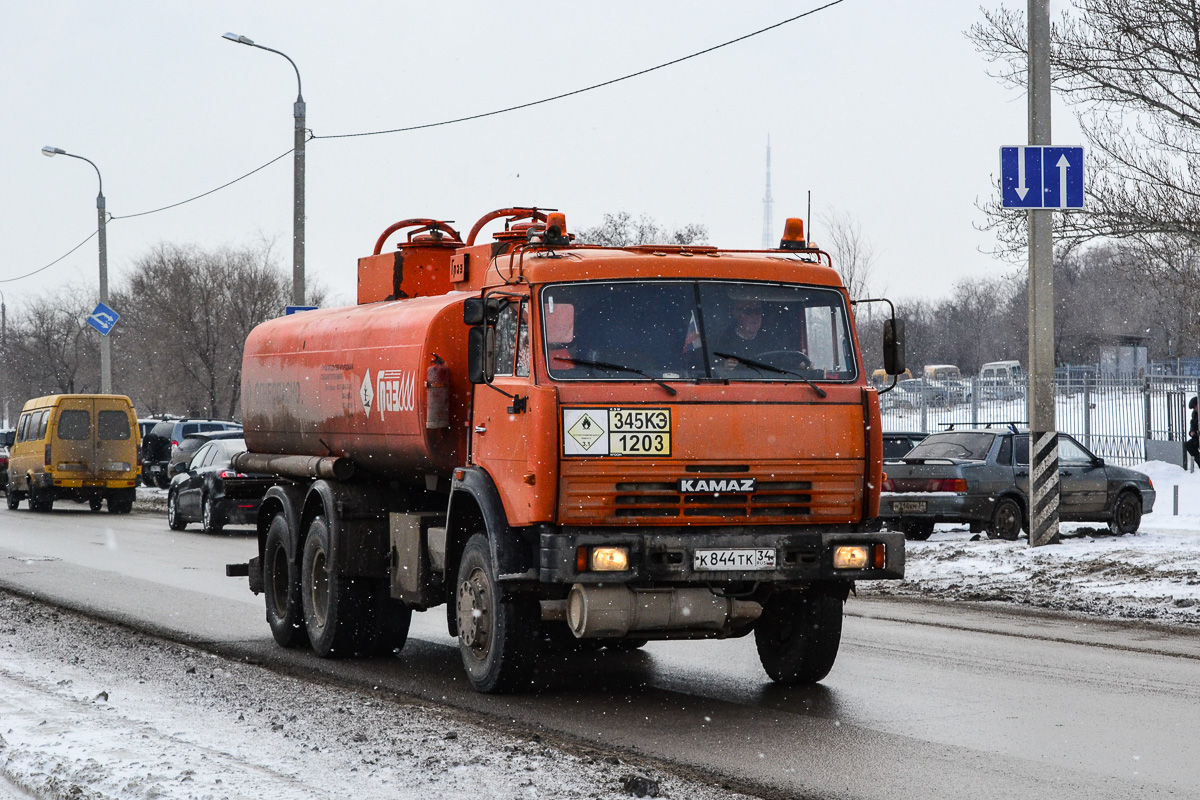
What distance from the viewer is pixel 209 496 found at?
24.8 metres

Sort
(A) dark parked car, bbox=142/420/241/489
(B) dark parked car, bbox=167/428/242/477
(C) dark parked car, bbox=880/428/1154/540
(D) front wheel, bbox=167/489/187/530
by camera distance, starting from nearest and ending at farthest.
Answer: (C) dark parked car, bbox=880/428/1154/540
(D) front wheel, bbox=167/489/187/530
(B) dark parked car, bbox=167/428/242/477
(A) dark parked car, bbox=142/420/241/489

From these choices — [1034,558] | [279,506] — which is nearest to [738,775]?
[279,506]

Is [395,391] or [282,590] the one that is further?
[282,590]

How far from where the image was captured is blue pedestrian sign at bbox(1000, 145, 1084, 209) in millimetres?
16672

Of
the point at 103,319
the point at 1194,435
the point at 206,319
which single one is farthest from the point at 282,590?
the point at 206,319

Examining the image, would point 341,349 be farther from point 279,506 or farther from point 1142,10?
point 1142,10

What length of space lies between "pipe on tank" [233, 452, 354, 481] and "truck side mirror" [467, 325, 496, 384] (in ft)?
7.84

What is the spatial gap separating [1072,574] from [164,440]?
29.4 m

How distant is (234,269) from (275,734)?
179 feet

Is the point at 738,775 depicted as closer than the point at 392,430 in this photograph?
Yes

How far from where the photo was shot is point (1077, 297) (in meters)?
89.6

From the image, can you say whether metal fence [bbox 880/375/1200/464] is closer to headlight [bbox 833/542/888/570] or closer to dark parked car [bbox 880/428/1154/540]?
dark parked car [bbox 880/428/1154/540]

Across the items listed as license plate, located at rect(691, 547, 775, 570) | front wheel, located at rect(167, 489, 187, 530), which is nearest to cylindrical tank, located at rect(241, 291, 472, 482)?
license plate, located at rect(691, 547, 775, 570)

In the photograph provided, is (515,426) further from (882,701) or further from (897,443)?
(897,443)
